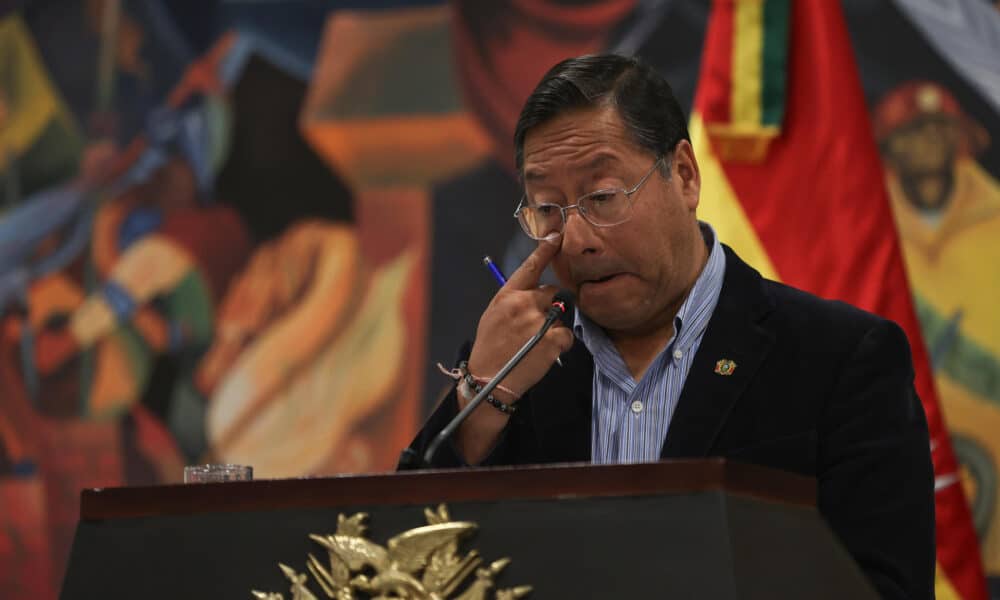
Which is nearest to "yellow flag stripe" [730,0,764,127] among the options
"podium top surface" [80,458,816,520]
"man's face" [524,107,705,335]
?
"man's face" [524,107,705,335]

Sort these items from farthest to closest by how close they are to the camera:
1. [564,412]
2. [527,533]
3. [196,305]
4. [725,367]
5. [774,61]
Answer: [196,305]
[774,61]
[564,412]
[725,367]
[527,533]

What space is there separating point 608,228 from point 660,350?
29 cm

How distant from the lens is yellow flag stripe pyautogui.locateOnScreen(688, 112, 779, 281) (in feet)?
A: 12.4

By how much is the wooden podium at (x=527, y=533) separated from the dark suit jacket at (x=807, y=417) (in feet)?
1.51

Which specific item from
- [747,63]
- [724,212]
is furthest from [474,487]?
[747,63]

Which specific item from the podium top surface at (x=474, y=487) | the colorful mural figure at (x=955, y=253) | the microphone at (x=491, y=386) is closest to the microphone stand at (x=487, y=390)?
the microphone at (x=491, y=386)

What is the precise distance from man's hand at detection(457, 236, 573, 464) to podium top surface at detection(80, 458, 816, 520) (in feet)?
1.87

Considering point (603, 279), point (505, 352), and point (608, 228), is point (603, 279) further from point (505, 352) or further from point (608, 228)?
point (505, 352)

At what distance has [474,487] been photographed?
5.50 ft

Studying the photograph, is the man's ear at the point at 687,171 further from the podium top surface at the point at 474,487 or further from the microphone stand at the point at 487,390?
the podium top surface at the point at 474,487

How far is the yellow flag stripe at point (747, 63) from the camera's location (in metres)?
3.77

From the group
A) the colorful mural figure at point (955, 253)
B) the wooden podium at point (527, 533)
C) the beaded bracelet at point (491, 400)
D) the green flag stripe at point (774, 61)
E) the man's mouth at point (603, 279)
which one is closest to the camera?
the wooden podium at point (527, 533)

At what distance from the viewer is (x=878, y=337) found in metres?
2.43

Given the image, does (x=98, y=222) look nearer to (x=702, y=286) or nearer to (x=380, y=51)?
Answer: (x=380, y=51)
